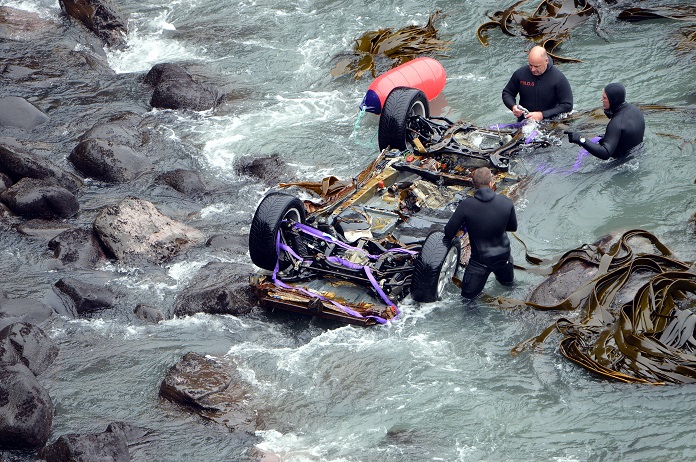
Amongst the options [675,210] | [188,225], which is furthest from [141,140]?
[675,210]

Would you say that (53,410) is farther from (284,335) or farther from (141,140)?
(141,140)

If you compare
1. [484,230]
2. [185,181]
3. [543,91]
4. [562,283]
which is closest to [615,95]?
[543,91]

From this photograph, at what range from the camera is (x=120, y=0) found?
65.3 feet

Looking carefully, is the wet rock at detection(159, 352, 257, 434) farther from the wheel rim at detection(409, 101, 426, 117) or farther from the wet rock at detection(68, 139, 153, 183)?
the wheel rim at detection(409, 101, 426, 117)

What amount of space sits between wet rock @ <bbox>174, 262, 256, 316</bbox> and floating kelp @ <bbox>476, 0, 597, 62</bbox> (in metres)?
7.98

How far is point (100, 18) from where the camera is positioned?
58.5 ft

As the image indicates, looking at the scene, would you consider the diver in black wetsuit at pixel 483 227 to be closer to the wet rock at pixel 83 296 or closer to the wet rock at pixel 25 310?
the wet rock at pixel 83 296

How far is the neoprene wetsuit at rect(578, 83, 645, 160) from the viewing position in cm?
1070

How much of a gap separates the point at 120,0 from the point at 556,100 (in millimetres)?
12312

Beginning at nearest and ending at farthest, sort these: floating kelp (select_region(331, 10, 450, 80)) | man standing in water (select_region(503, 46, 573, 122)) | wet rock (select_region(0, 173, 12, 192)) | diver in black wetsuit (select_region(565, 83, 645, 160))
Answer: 1. diver in black wetsuit (select_region(565, 83, 645, 160))
2. man standing in water (select_region(503, 46, 573, 122))
3. wet rock (select_region(0, 173, 12, 192))
4. floating kelp (select_region(331, 10, 450, 80))

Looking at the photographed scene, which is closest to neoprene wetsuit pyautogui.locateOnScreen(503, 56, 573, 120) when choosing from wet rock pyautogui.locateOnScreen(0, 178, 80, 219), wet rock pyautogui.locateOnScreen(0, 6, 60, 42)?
wet rock pyautogui.locateOnScreen(0, 178, 80, 219)

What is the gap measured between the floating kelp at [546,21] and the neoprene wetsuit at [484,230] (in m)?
6.99

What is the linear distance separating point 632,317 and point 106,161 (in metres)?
8.06

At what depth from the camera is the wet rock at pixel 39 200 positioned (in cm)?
1134
